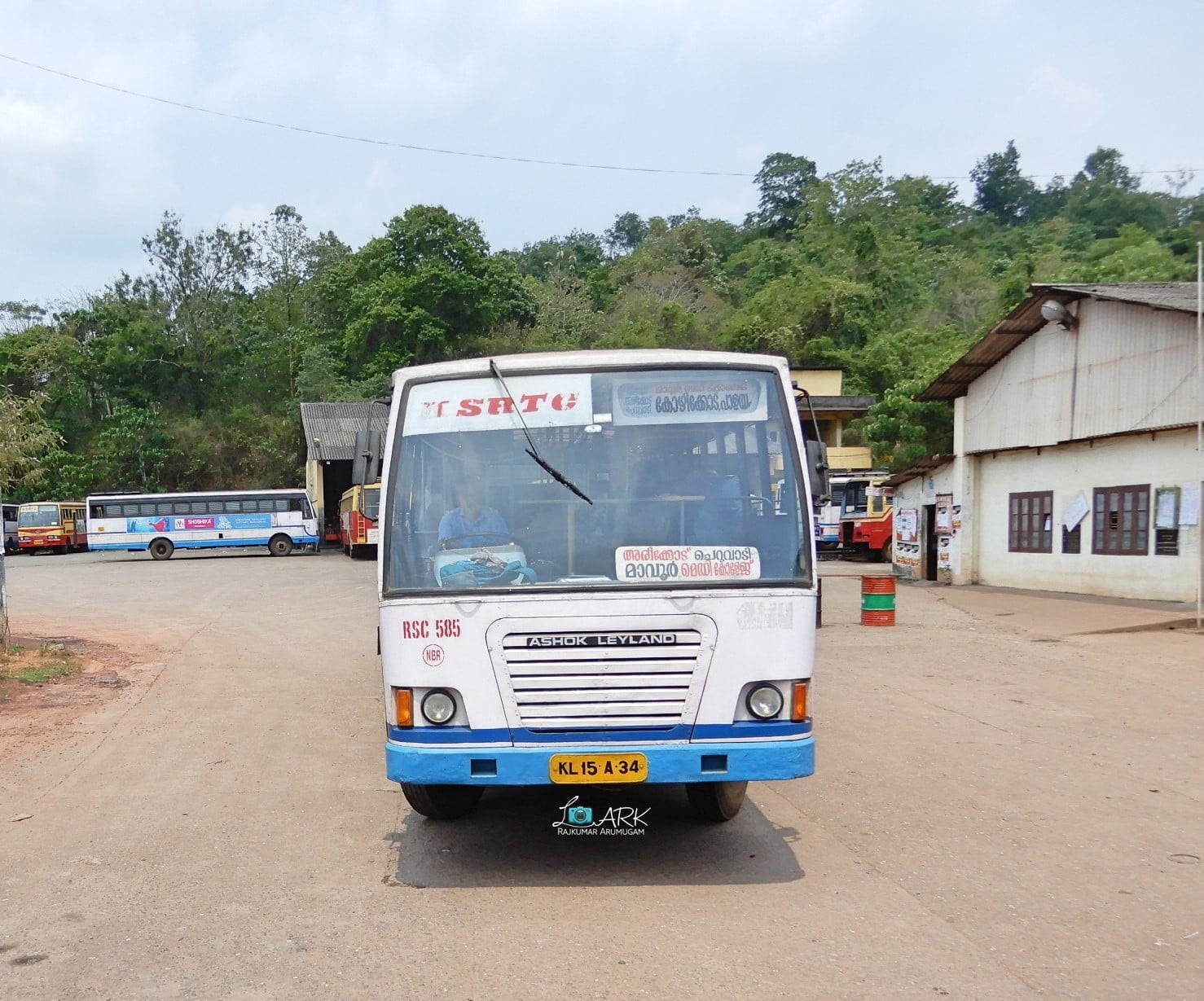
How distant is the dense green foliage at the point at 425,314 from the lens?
181ft

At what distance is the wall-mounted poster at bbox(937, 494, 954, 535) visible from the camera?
85.1ft

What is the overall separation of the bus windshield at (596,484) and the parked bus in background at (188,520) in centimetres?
4032

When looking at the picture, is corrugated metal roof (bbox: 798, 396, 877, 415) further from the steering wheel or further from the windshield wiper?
the steering wheel

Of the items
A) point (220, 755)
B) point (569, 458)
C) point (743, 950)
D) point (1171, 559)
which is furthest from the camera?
point (1171, 559)

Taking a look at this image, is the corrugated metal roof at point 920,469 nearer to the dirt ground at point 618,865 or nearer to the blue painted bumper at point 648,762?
the dirt ground at point 618,865

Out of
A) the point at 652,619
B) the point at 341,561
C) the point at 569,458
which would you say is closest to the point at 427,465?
the point at 569,458

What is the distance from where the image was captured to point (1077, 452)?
2172 centimetres

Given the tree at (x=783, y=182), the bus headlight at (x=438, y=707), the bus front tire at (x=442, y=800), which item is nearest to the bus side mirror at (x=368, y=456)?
the bus headlight at (x=438, y=707)

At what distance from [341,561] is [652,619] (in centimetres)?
3569

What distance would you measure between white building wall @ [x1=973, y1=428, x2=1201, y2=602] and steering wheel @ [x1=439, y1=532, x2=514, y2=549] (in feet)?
50.9

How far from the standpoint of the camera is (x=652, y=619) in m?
5.49

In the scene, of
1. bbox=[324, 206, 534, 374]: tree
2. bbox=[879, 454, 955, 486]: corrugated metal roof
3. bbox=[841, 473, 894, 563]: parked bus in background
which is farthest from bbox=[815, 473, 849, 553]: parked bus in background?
bbox=[324, 206, 534, 374]: tree

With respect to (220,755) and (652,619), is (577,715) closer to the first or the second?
(652,619)

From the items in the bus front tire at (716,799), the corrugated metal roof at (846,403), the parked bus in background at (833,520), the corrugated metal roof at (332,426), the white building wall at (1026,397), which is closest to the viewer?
the bus front tire at (716,799)
